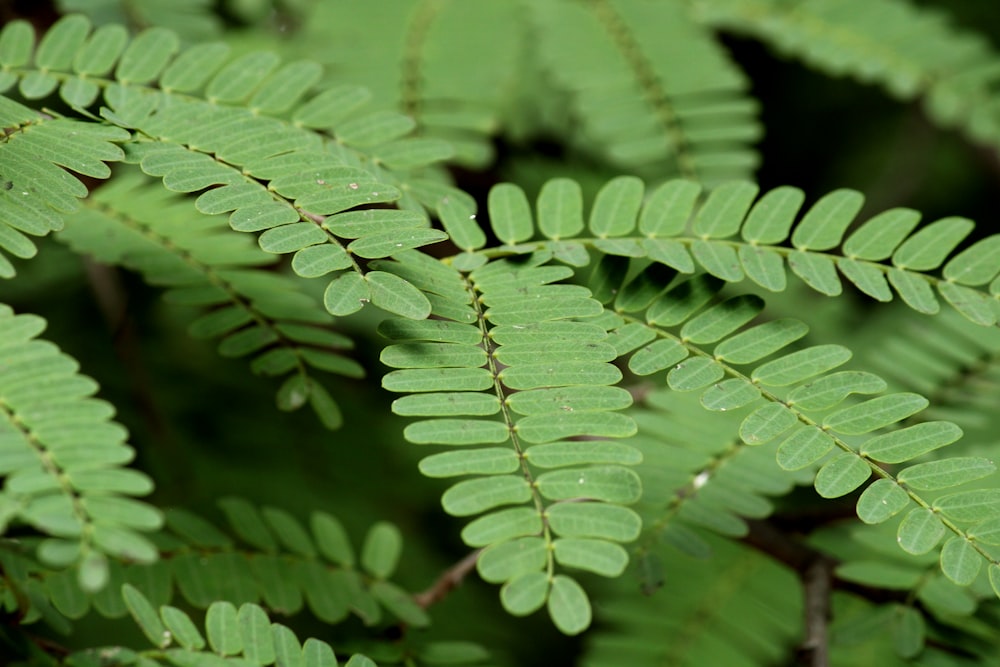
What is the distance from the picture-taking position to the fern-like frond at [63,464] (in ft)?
2.38

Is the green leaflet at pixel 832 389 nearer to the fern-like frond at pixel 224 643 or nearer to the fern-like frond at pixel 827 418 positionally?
the fern-like frond at pixel 827 418

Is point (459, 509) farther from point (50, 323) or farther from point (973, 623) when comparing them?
point (50, 323)

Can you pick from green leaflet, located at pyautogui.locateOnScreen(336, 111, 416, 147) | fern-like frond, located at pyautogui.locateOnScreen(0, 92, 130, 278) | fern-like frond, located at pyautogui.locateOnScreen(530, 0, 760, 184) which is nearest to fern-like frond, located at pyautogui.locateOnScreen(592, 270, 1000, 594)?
green leaflet, located at pyautogui.locateOnScreen(336, 111, 416, 147)

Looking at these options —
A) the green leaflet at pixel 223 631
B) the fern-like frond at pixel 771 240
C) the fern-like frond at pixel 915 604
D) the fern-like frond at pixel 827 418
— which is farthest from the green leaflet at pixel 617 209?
the green leaflet at pixel 223 631

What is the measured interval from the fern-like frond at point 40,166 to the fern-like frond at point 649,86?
118 cm

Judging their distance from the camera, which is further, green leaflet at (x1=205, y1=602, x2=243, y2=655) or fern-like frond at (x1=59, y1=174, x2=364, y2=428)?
fern-like frond at (x1=59, y1=174, x2=364, y2=428)

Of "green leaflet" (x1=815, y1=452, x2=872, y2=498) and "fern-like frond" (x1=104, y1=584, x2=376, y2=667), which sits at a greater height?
"green leaflet" (x1=815, y1=452, x2=872, y2=498)

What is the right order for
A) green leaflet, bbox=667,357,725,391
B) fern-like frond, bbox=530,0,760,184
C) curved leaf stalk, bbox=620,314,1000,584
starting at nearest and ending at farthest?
1. curved leaf stalk, bbox=620,314,1000,584
2. green leaflet, bbox=667,357,725,391
3. fern-like frond, bbox=530,0,760,184

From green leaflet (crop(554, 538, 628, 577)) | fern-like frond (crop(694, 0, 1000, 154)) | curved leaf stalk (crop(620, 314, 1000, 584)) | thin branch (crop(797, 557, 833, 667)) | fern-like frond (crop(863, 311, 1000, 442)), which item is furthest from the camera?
fern-like frond (crop(694, 0, 1000, 154))

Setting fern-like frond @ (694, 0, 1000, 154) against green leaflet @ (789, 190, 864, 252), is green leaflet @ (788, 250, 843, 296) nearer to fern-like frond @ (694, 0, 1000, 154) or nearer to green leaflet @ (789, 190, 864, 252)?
green leaflet @ (789, 190, 864, 252)

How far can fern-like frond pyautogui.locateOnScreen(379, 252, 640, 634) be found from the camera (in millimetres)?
852

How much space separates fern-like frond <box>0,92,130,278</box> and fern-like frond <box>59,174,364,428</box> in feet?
0.94

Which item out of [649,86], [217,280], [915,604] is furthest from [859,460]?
[649,86]

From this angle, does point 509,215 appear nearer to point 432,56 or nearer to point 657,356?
point 657,356
